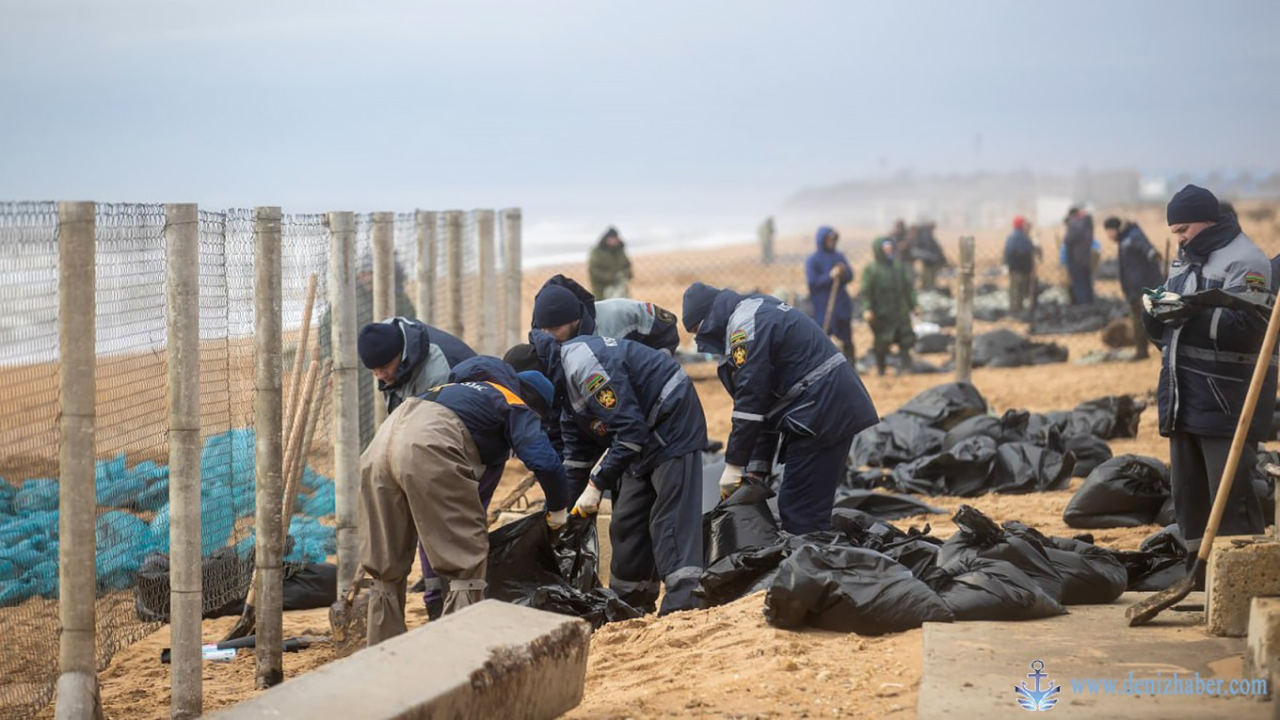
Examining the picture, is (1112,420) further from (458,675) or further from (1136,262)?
(458,675)

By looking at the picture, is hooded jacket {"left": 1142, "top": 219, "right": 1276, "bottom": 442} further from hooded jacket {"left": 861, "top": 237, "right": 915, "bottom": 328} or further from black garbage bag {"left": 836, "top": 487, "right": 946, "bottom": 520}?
hooded jacket {"left": 861, "top": 237, "right": 915, "bottom": 328}

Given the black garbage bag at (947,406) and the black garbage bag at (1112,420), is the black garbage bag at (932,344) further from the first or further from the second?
the black garbage bag at (1112,420)

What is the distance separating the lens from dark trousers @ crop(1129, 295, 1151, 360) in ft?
56.0

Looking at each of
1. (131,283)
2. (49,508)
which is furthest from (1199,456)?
(49,508)

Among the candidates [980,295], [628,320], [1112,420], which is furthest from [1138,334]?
[980,295]

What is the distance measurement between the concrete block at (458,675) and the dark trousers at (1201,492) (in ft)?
9.71

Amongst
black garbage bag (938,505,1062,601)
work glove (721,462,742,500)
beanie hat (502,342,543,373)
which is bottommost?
black garbage bag (938,505,1062,601)

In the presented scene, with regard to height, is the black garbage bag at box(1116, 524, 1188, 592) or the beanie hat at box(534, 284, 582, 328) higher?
the beanie hat at box(534, 284, 582, 328)

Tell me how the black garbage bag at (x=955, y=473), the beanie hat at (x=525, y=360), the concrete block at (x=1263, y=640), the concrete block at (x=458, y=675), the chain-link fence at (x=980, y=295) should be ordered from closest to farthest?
the concrete block at (x=458, y=675), the concrete block at (x=1263, y=640), the beanie hat at (x=525, y=360), the black garbage bag at (x=955, y=473), the chain-link fence at (x=980, y=295)

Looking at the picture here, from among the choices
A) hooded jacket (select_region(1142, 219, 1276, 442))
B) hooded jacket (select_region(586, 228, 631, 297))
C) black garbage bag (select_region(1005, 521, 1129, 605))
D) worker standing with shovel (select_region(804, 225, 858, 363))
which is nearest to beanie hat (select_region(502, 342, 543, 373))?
black garbage bag (select_region(1005, 521, 1129, 605))

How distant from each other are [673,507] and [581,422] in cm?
62

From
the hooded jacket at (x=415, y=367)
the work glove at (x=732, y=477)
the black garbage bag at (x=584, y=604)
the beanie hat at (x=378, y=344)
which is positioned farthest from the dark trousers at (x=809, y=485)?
the beanie hat at (x=378, y=344)

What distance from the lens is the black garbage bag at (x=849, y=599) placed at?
19.9 ft

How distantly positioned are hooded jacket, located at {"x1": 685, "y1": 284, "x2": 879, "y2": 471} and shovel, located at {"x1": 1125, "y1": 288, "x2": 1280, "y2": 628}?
6.10 feet
